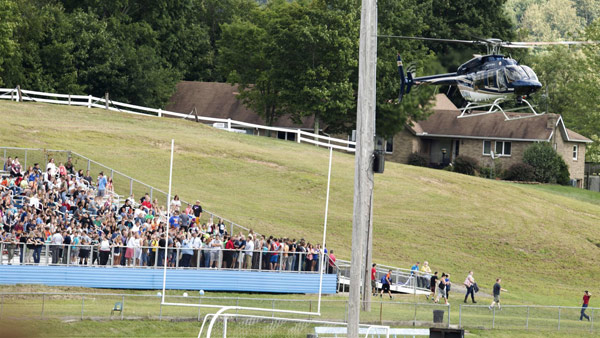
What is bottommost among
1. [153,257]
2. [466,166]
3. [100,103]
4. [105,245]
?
[153,257]

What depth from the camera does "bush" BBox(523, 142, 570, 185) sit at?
72.2 m

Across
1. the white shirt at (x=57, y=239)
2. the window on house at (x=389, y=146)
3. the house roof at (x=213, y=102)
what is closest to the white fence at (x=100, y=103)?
the window on house at (x=389, y=146)

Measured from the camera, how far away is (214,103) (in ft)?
279

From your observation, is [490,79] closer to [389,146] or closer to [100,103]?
[100,103]

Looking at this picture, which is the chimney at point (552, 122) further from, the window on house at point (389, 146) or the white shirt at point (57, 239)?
the white shirt at point (57, 239)

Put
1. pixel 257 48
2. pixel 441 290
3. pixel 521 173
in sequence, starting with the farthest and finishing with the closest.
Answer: pixel 257 48
pixel 521 173
pixel 441 290

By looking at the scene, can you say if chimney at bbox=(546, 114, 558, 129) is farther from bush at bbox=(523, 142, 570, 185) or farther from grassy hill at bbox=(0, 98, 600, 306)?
grassy hill at bbox=(0, 98, 600, 306)

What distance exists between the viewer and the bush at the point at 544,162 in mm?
72188

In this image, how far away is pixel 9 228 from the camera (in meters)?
29.4

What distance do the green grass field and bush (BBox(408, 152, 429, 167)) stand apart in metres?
11.9

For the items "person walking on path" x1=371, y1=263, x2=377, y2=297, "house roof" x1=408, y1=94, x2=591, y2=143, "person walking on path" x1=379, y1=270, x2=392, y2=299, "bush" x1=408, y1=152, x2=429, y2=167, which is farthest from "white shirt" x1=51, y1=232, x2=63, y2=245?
"bush" x1=408, y1=152, x2=429, y2=167

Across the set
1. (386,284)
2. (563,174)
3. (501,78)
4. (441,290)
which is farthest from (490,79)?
(563,174)

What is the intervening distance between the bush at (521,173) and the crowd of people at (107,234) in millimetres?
40919

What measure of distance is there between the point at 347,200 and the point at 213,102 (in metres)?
35.7
